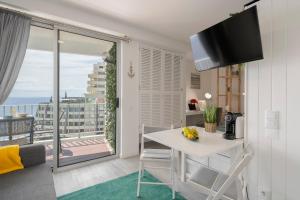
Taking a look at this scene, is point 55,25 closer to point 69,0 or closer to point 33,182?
point 69,0

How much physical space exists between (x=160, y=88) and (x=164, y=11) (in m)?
1.60

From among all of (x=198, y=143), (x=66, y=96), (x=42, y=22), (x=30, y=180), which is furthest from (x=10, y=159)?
(x=198, y=143)

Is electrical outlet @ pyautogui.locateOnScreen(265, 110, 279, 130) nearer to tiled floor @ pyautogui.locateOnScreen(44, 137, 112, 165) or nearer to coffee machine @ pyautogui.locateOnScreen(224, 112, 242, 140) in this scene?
coffee machine @ pyautogui.locateOnScreen(224, 112, 242, 140)

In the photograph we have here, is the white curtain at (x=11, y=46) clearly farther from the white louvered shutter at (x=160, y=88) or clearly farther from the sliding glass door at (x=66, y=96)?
the white louvered shutter at (x=160, y=88)

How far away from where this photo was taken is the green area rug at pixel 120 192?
6.58 feet

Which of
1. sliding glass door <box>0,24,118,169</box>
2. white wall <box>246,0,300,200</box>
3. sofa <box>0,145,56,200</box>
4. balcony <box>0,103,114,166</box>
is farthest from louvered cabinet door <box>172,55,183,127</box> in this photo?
sofa <box>0,145,56,200</box>

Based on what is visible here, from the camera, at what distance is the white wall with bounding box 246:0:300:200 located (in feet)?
4.59

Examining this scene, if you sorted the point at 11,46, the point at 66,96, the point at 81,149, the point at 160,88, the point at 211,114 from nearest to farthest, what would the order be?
the point at 211,114 → the point at 11,46 → the point at 66,96 → the point at 81,149 → the point at 160,88

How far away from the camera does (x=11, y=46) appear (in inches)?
85.0

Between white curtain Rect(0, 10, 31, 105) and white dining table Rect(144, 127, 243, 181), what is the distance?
1889 mm

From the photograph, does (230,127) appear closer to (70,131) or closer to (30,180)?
(30,180)

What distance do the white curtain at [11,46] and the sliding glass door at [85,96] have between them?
0.51 metres

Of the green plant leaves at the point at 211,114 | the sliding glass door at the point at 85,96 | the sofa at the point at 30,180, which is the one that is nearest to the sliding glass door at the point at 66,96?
the sliding glass door at the point at 85,96

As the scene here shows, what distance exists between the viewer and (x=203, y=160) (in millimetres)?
2004
